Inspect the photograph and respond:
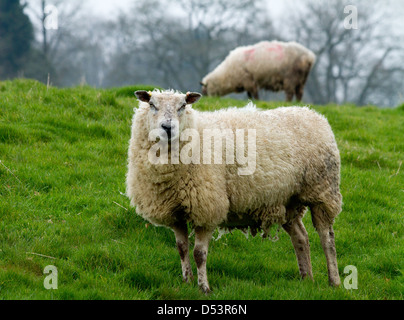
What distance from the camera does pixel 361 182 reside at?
6922 mm

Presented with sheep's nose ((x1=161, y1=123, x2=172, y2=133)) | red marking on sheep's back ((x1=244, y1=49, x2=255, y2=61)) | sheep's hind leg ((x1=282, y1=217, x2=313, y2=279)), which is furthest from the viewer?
red marking on sheep's back ((x1=244, y1=49, x2=255, y2=61))

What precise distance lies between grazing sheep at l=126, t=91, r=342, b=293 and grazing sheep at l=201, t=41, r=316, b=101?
26.2 ft

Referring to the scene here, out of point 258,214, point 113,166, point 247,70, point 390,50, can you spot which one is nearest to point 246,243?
point 258,214

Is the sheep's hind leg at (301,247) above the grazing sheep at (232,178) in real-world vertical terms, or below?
below

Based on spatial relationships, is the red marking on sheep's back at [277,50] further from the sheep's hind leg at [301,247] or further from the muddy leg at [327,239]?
the muddy leg at [327,239]

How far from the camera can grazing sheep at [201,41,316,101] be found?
42.1 feet

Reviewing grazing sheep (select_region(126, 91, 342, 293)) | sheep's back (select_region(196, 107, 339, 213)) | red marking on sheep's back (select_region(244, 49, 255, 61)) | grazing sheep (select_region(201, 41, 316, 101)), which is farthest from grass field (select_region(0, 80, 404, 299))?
red marking on sheep's back (select_region(244, 49, 255, 61))

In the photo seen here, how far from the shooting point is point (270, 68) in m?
12.9

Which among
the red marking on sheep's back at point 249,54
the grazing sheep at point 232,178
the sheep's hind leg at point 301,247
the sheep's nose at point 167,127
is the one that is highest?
the red marking on sheep's back at point 249,54

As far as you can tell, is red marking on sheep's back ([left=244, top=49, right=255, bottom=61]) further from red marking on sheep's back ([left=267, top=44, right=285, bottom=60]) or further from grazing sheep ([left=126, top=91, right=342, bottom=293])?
grazing sheep ([left=126, top=91, right=342, bottom=293])

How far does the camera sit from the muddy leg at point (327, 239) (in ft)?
15.4

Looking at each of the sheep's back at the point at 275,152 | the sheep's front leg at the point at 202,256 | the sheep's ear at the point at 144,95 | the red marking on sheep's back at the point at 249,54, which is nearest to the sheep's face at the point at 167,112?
the sheep's ear at the point at 144,95
